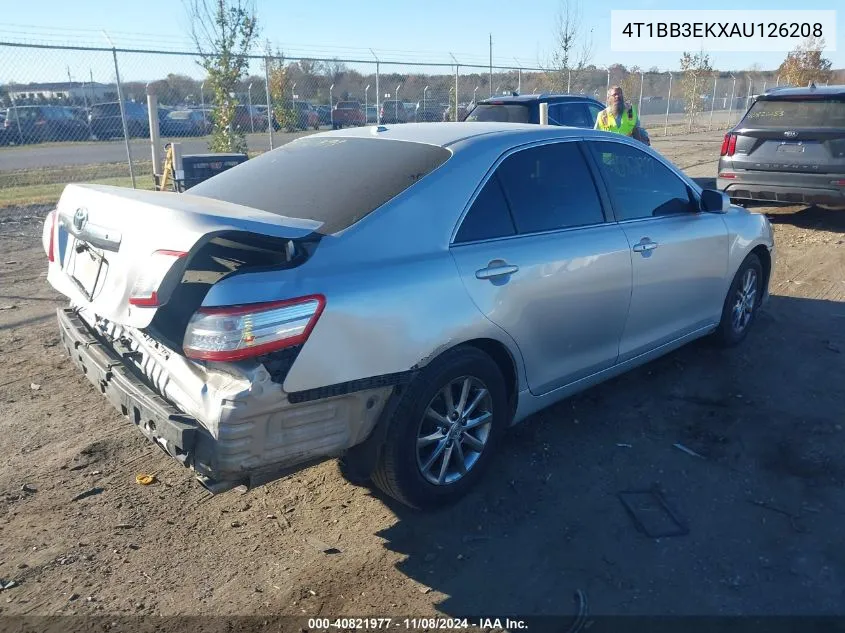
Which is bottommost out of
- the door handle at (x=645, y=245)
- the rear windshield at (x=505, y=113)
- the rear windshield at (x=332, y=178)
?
the door handle at (x=645, y=245)

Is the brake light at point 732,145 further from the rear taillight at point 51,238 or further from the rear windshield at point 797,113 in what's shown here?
the rear taillight at point 51,238

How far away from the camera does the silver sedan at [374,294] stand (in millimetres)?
2656

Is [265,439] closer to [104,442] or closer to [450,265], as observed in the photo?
[450,265]

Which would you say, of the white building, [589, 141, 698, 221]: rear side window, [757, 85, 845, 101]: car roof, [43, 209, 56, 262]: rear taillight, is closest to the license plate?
[43, 209, 56, 262]: rear taillight

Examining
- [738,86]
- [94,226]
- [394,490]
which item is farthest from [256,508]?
[738,86]

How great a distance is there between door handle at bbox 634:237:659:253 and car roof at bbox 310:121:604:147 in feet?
2.28

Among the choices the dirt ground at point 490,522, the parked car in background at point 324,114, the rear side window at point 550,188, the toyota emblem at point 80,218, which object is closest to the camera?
the dirt ground at point 490,522

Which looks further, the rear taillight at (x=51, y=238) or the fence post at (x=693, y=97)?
the fence post at (x=693, y=97)

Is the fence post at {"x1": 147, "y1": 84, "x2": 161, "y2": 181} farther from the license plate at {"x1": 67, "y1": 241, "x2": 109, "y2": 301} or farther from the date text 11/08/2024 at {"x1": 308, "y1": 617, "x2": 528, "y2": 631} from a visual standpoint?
the date text 11/08/2024 at {"x1": 308, "y1": 617, "x2": 528, "y2": 631}

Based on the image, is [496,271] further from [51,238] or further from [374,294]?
[51,238]

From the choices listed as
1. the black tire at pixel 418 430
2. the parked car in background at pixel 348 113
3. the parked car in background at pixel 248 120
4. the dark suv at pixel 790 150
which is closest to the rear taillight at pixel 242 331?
the black tire at pixel 418 430

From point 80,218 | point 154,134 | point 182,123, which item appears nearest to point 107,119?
point 182,123

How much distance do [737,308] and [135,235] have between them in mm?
4375

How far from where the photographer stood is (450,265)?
3.20 m
